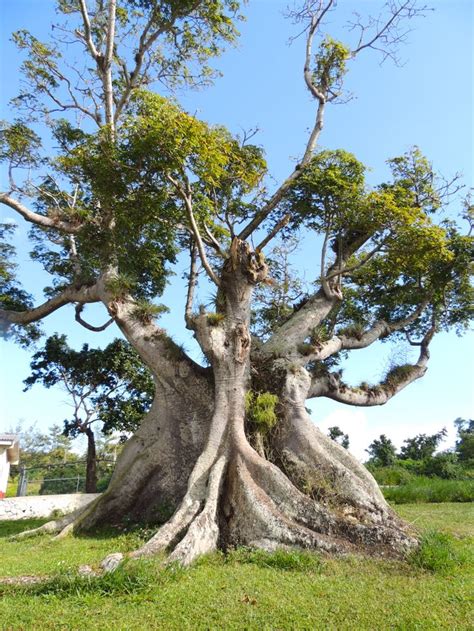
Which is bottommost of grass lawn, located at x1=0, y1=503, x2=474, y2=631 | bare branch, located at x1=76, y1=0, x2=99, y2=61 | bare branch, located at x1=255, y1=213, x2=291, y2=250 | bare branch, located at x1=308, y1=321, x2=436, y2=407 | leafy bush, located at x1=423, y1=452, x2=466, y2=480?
grass lawn, located at x1=0, y1=503, x2=474, y2=631

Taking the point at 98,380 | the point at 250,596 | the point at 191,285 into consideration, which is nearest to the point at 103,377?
the point at 98,380

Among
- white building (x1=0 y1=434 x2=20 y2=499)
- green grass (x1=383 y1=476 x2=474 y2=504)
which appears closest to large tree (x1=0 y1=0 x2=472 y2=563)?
green grass (x1=383 y1=476 x2=474 y2=504)

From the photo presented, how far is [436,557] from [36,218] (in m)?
10.5

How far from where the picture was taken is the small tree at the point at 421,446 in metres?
27.5

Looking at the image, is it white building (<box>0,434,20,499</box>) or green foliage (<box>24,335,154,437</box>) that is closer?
green foliage (<box>24,335,154,437</box>)

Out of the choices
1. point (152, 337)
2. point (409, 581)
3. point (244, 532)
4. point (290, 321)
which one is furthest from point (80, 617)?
point (290, 321)

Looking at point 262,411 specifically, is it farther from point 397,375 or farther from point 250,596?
point 397,375

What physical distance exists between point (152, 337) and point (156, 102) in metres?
4.64

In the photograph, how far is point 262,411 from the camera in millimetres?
8914

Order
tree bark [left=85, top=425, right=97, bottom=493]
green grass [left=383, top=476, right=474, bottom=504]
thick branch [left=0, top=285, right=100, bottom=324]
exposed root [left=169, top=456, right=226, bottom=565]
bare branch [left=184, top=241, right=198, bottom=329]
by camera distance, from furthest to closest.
Answer: tree bark [left=85, top=425, right=97, bottom=493], green grass [left=383, top=476, right=474, bottom=504], thick branch [left=0, top=285, right=100, bottom=324], bare branch [left=184, top=241, right=198, bottom=329], exposed root [left=169, top=456, right=226, bottom=565]

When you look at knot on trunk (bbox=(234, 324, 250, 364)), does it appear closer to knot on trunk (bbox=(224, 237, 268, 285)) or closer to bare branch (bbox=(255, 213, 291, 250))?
knot on trunk (bbox=(224, 237, 268, 285))

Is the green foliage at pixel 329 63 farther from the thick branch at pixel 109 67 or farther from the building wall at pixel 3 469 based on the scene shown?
the building wall at pixel 3 469

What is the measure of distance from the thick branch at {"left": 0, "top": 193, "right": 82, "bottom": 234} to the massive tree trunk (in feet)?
8.57

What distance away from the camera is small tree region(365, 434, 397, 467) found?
2439cm
